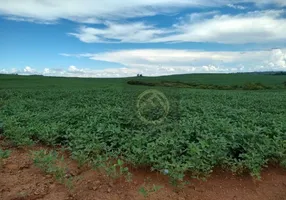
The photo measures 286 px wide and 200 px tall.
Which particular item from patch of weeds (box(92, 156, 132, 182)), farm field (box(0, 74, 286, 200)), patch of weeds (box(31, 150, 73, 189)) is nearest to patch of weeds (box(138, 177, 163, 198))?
farm field (box(0, 74, 286, 200))

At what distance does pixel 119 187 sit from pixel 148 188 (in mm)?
354

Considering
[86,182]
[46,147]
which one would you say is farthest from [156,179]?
[46,147]

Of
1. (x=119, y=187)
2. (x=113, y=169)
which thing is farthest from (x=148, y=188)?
(x=113, y=169)

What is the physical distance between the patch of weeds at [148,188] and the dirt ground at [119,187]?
42mm

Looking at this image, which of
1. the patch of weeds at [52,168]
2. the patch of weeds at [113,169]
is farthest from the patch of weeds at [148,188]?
the patch of weeds at [52,168]

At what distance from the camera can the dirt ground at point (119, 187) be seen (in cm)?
349

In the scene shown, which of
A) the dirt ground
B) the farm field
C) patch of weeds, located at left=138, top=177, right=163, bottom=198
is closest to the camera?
patch of weeds, located at left=138, top=177, right=163, bottom=198

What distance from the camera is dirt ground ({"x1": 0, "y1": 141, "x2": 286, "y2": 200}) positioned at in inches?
137

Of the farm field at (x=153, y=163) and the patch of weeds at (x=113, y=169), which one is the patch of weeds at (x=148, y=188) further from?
the patch of weeds at (x=113, y=169)

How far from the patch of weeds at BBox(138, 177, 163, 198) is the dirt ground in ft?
0.14

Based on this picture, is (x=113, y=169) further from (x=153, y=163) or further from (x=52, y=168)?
(x=52, y=168)

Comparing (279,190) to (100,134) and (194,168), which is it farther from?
(100,134)

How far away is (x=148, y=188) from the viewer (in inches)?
142

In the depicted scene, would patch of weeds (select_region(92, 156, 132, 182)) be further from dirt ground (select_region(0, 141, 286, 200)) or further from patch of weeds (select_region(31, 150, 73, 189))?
patch of weeds (select_region(31, 150, 73, 189))
